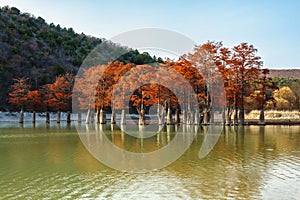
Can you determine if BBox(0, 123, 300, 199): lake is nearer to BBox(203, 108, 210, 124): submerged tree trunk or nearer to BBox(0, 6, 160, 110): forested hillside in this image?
BBox(203, 108, 210, 124): submerged tree trunk

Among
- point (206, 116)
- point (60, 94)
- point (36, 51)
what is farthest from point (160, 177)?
point (36, 51)

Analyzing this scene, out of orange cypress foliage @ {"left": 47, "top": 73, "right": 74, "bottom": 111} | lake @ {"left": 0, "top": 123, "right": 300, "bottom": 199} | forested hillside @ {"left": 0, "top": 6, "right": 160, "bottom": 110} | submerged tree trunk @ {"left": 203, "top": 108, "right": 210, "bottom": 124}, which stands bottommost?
lake @ {"left": 0, "top": 123, "right": 300, "bottom": 199}

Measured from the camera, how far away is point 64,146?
17438 millimetres

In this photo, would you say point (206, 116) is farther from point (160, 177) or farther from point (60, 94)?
point (160, 177)

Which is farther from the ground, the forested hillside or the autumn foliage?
the forested hillside

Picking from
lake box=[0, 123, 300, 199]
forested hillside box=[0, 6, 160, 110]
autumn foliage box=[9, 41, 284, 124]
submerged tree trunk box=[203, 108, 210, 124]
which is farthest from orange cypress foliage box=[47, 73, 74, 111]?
lake box=[0, 123, 300, 199]

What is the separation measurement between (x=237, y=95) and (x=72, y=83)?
19.2 metres

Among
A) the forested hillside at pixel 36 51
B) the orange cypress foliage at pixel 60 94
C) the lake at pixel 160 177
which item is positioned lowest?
the lake at pixel 160 177

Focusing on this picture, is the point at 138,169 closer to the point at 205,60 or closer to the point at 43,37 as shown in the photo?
the point at 205,60

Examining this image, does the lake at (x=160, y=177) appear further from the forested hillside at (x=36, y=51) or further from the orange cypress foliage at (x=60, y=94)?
the forested hillside at (x=36, y=51)

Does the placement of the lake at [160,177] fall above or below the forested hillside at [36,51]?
below

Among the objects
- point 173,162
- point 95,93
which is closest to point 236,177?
point 173,162

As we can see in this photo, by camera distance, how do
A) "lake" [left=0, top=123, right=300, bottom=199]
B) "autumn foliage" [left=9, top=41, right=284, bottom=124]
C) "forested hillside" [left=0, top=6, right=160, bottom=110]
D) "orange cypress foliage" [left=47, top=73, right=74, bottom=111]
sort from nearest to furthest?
"lake" [left=0, top=123, right=300, bottom=199], "autumn foliage" [left=9, top=41, right=284, bottom=124], "orange cypress foliage" [left=47, top=73, right=74, bottom=111], "forested hillside" [left=0, top=6, right=160, bottom=110]

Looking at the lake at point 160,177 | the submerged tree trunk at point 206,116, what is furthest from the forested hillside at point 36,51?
the lake at point 160,177
